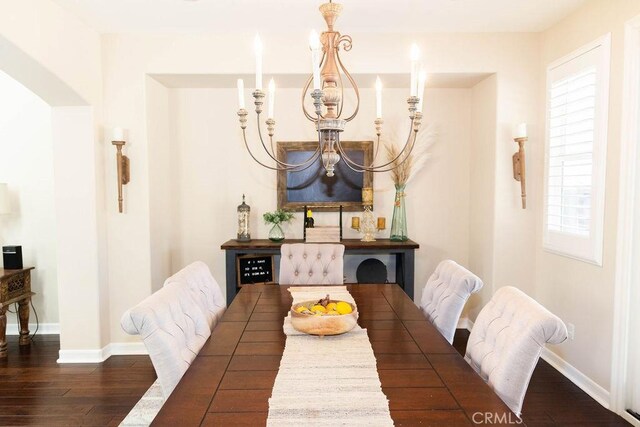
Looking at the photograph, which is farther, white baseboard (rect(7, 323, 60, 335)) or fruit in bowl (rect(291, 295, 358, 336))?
white baseboard (rect(7, 323, 60, 335))

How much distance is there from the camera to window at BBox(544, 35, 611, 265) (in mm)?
2764

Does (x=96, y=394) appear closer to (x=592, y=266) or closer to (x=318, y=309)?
(x=318, y=309)

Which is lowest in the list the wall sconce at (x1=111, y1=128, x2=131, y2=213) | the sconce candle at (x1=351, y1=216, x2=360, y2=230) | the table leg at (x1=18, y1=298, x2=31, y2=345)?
the table leg at (x1=18, y1=298, x2=31, y2=345)

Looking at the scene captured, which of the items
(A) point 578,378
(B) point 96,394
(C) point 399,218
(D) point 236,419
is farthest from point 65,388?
(A) point 578,378

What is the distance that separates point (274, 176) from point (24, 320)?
259 centimetres

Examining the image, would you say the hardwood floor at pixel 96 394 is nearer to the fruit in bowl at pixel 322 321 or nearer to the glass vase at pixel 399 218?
the glass vase at pixel 399 218

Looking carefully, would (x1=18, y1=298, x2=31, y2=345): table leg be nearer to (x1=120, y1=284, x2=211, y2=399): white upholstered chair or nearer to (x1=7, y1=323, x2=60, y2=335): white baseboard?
(x1=7, y1=323, x2=60, y2=335): white baseboard

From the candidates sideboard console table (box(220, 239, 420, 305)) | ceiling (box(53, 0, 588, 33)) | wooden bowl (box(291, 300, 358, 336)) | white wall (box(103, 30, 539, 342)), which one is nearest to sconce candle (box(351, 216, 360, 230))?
sideboard console table (box(220, 239, 420, 305))

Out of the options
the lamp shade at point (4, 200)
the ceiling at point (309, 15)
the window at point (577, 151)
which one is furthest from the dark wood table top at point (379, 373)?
the lamp shade at point (4, 200)

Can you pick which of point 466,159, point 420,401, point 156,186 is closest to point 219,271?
point 156,186

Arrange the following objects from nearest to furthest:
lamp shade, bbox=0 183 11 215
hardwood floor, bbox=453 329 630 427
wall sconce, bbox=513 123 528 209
Answer: hardwood floor, bbox=453 329 630 427, wall sconce, bbox=513 123 528 209, lamp shade, bbox=0 183 11 215

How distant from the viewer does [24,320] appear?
3828mm

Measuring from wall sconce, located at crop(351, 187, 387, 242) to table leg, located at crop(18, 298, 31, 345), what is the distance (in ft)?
9.93

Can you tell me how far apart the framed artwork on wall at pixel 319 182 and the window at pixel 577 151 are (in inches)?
60.7
